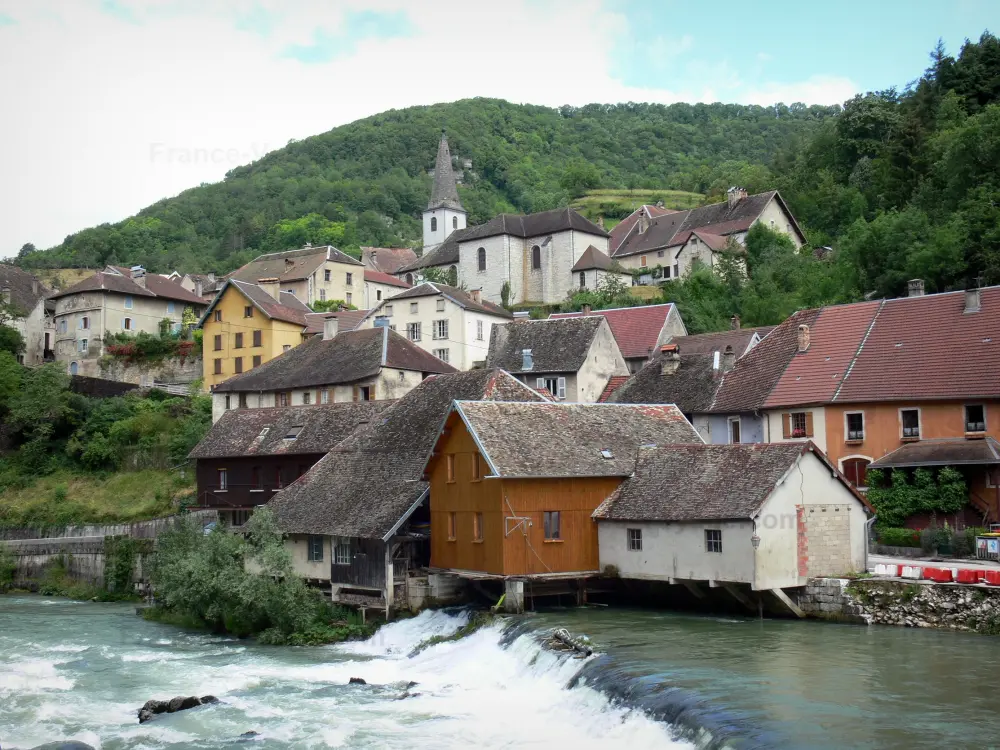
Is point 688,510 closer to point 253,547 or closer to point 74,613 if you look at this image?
point 253,547

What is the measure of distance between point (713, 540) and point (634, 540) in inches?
127

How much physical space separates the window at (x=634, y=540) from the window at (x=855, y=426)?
40.8ft

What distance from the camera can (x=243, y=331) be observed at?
70125mm

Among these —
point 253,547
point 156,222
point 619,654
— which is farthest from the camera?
point 156,222

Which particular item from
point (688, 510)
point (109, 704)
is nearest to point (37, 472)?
point (109, 704)

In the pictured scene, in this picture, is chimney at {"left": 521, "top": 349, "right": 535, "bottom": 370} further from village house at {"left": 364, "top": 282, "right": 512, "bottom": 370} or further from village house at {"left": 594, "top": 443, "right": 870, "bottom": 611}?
village house at {"left": 594, "top": 443, "right": 870, "bottom": 611}

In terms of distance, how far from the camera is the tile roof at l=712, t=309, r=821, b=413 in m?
45.8

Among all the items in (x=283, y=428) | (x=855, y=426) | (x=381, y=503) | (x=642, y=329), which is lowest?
(x=381, y=503)

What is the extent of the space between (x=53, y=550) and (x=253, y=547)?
21994 mm

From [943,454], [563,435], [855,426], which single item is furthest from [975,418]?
[563,435]

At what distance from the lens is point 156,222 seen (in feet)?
547

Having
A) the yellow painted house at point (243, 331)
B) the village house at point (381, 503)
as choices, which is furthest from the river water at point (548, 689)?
the yellow painted house at point (243, 331)

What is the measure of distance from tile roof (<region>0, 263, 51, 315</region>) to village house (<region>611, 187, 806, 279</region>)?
4883 cm

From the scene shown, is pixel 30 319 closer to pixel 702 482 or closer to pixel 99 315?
pixel 99 315
